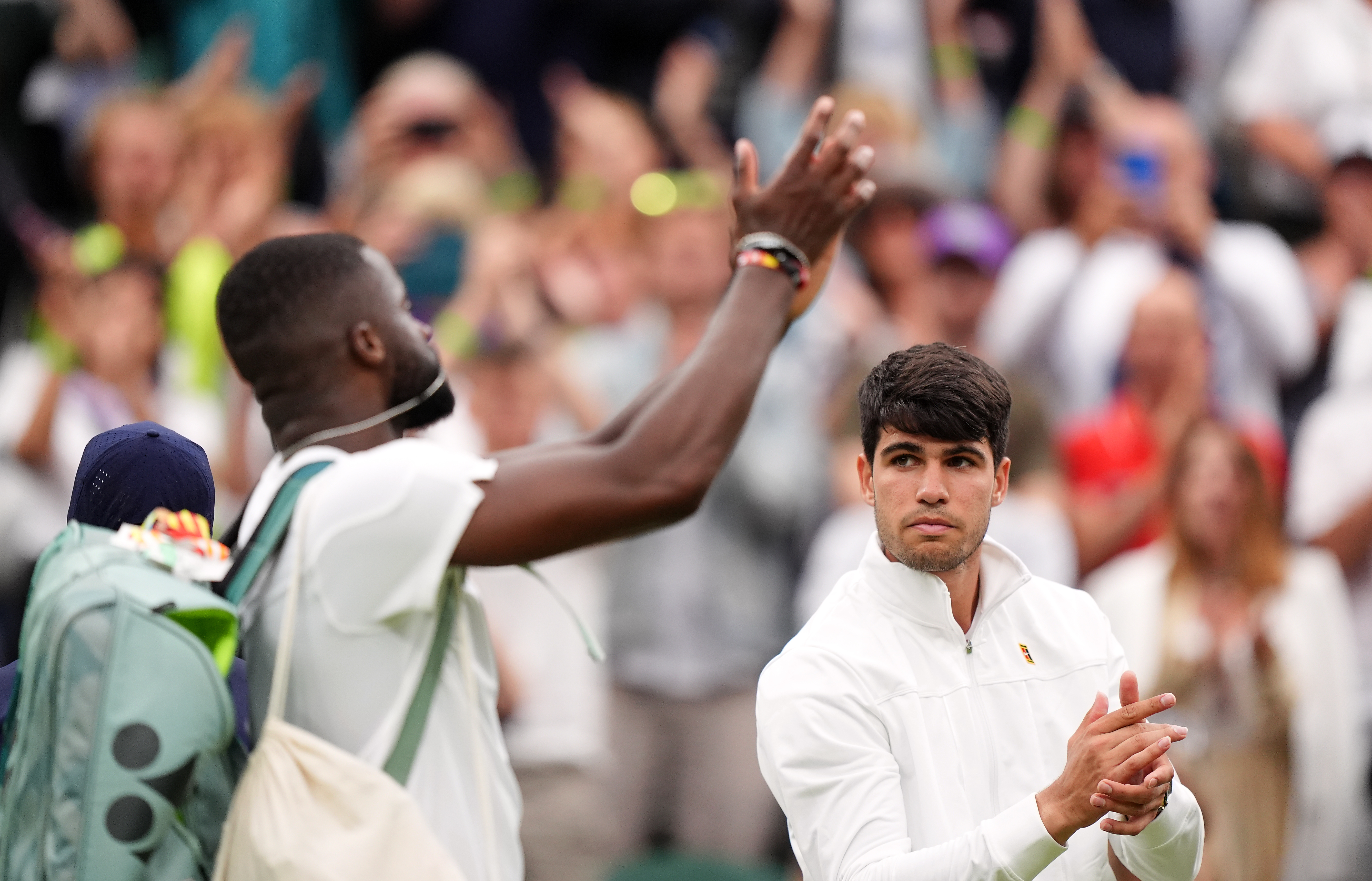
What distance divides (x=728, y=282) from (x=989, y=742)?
91.2 inches

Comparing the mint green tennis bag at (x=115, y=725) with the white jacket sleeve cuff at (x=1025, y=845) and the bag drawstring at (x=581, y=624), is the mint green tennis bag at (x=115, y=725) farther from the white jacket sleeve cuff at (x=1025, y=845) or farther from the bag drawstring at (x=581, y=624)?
the white jacket sleeve cuff at (x=1025, y=845)

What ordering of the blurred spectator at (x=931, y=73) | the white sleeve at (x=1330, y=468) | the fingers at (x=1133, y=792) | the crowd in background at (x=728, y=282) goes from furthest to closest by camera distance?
1. the blurred spectator at (x=931, y=73)
2. the white sleeve at (x=1330, y=468)
3. the crowd in background at (x=728, y=282)
4. the fingers at (x=1133, y=792)

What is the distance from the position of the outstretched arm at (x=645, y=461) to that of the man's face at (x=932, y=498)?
11.3 inches

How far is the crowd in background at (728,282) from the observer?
576 centimetres

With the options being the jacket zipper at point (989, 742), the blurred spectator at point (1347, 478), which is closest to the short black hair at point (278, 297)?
the jacket zipper at point (989, 742)

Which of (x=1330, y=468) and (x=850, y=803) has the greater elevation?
(x=1330, y=468)

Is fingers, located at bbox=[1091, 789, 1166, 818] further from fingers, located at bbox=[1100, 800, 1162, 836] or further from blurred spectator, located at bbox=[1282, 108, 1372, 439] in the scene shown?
blurred spectator, located at bbox=[1282, 108, 1372, 439]

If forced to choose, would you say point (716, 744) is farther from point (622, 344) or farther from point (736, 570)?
point (622, 344)

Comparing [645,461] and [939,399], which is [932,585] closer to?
[939,399]

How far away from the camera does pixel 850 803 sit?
240cm

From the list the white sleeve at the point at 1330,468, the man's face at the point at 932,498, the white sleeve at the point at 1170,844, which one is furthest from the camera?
the white sleeve at the point at 1330,468

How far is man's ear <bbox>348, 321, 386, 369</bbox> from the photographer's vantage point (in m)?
2.65

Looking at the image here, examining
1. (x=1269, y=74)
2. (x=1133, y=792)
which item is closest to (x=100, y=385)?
(x=1133, y=792)

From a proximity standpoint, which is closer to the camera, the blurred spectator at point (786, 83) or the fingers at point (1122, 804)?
the fingers at point (1122, 804)
